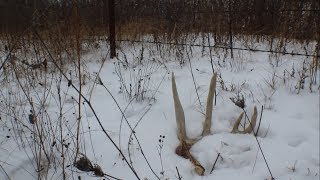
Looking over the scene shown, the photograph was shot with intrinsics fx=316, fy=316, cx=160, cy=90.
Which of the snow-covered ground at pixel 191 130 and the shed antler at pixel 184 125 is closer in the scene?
the snow-covered ground at pixel 191 130

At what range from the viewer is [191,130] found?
106 inches

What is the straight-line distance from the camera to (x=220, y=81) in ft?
11.2

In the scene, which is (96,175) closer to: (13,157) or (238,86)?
(13,157)

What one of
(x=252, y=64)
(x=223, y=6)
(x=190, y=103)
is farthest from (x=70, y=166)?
(x=223, y=6)

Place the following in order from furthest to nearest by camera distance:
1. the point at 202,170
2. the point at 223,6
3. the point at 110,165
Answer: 1. the point at 223,6
2. the point at 110,165
3. the point at 202,170

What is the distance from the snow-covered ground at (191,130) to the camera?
217 cm

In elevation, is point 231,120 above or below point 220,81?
below

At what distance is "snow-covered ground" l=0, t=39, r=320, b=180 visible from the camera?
217 cm

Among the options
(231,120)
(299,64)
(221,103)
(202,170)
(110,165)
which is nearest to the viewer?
(202,170)

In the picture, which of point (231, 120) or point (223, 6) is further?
point (223, 6)

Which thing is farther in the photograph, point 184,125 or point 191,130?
point 191,130

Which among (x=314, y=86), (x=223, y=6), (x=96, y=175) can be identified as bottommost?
(x=96, y=175)

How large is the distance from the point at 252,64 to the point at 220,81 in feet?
3.20

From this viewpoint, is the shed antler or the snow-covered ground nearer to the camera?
the snow-covered ground
